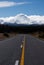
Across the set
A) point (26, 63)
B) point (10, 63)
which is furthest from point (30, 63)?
point (10, 63)

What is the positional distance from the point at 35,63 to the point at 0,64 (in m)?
1.79

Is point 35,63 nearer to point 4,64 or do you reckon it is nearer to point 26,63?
point 26,63

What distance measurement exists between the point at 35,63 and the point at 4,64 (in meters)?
1.63

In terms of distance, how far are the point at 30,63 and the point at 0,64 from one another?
153 cm

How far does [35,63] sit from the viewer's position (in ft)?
43.1

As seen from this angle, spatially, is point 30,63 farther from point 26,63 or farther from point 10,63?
point 10,63

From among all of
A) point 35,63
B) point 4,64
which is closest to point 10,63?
point 4,64

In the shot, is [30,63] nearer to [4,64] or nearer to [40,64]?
[40,64]

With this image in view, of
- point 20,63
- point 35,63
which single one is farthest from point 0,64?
point 35,63

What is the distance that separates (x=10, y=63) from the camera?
42.2ft

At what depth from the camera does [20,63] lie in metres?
12.9

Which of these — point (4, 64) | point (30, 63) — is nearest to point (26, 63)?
point (30, 63)

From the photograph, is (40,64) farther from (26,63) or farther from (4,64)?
(4,64)

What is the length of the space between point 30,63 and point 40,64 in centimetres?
55
